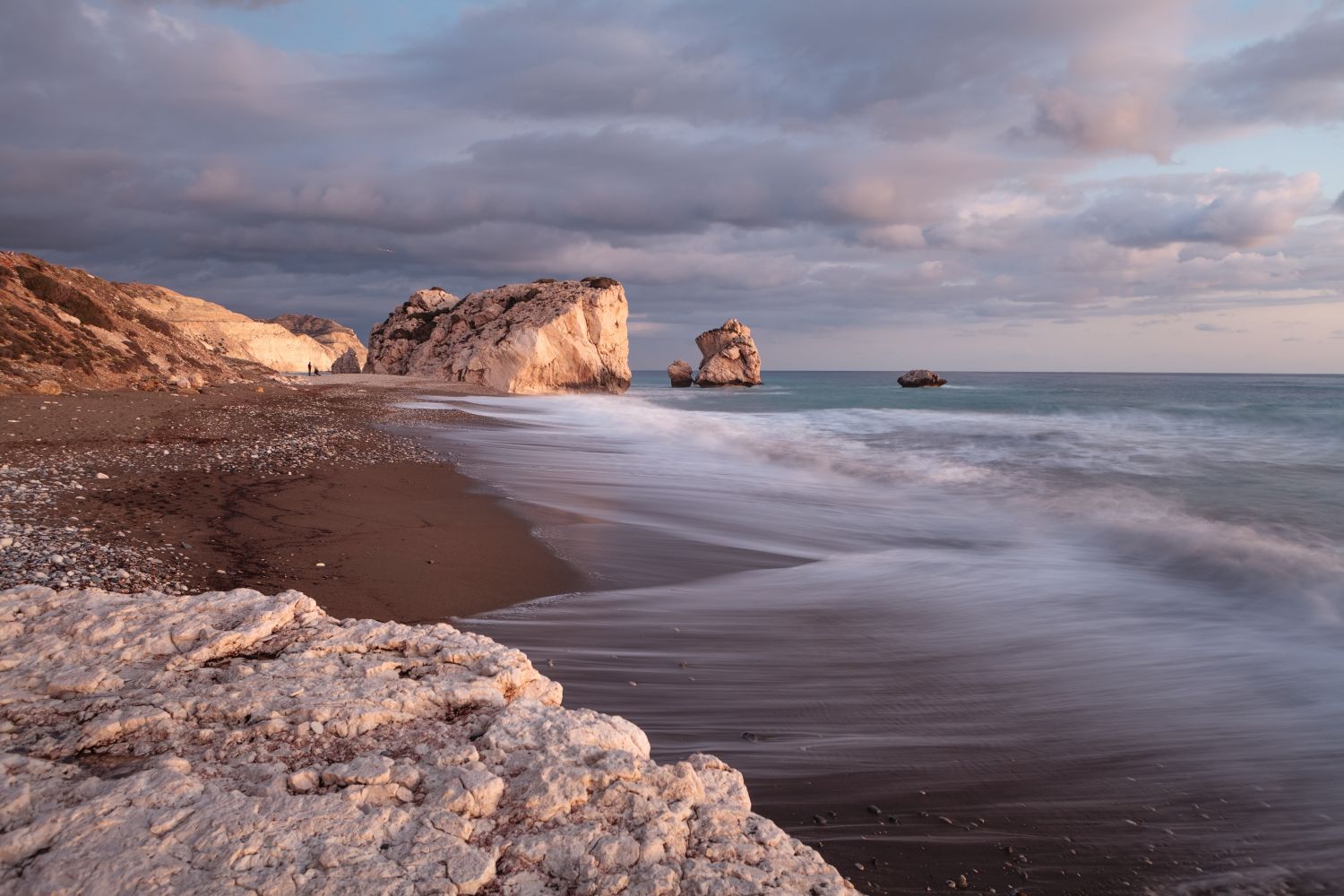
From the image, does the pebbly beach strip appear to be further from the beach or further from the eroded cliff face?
the eroded cliff face

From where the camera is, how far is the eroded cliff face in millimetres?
16625

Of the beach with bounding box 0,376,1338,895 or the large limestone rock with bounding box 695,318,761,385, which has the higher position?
the large limestone rock with bounding box 695,318,761,385

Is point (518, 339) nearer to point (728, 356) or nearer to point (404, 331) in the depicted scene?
point (404, 331)

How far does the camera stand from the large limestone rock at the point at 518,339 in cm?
5203

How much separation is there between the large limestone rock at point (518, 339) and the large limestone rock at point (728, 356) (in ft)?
86.1

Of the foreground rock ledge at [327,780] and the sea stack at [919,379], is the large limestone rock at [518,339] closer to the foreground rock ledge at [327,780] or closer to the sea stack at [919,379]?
the sea stack at [919,379]

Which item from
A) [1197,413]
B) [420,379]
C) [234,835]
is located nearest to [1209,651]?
[234,835]

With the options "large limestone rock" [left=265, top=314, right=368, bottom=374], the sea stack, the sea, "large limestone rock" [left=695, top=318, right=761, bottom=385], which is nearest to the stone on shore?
"large limestone rock" [left=695, top=318, right=761, bottom=385]

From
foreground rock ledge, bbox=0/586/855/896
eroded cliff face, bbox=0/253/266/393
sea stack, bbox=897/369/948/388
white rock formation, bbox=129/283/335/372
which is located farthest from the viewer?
sea stack, bbox=897/369/948/388

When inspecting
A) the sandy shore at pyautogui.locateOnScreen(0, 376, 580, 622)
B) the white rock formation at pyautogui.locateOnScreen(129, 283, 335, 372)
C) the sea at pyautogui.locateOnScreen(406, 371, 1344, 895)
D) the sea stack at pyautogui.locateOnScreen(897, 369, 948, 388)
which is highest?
the white rock formation at pyautogui.locateOnScreen(129, 283, 335, 372)

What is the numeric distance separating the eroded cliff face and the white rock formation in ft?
194

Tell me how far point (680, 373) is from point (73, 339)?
78122mm

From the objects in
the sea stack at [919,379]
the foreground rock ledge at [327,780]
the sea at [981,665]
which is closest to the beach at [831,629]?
the sea at [981,665]

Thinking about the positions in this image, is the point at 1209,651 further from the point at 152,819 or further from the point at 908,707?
the point at 152,819
